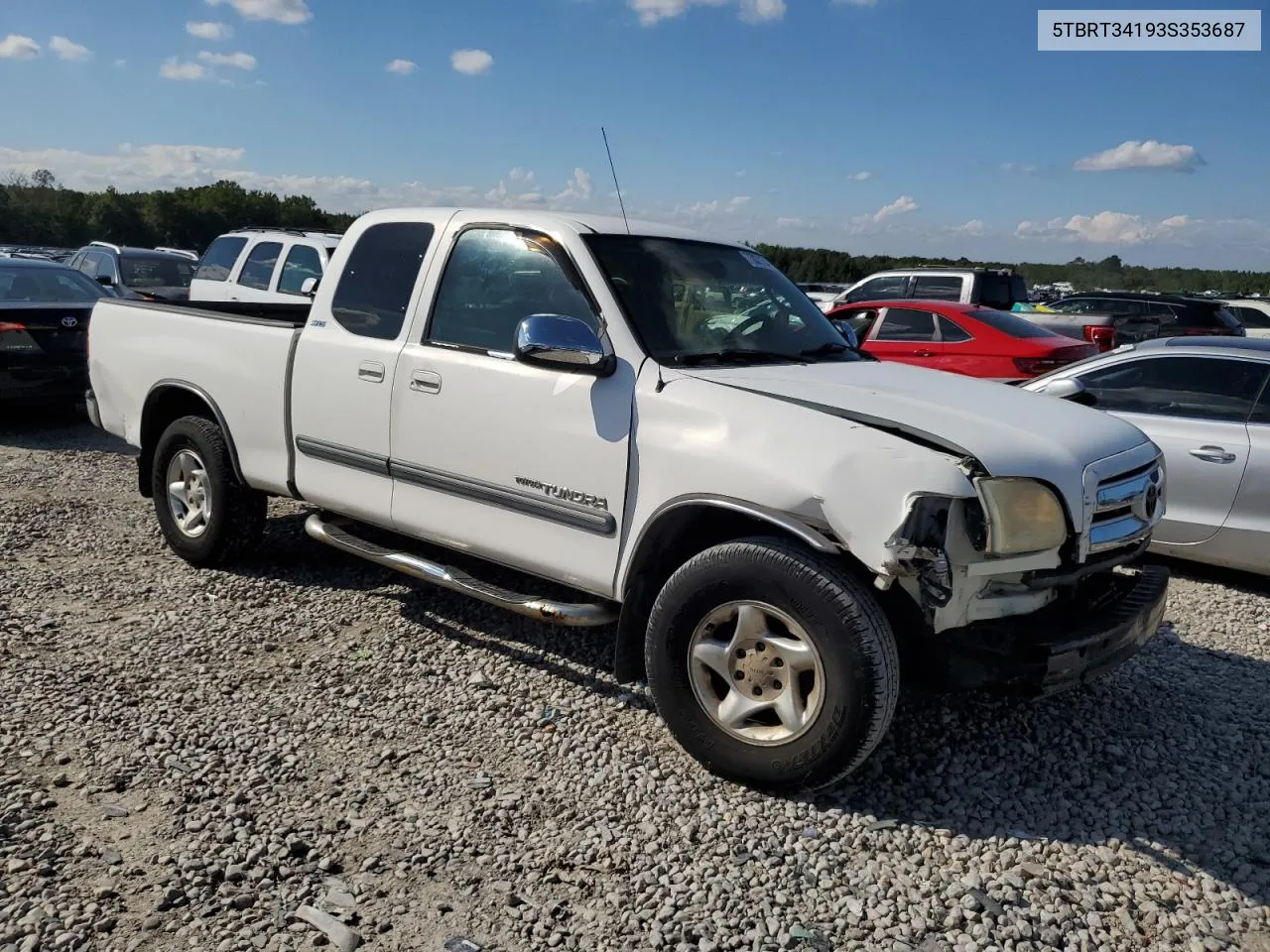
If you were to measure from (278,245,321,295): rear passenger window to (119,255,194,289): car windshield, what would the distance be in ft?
14.7

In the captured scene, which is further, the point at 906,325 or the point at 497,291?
the point at 906,325

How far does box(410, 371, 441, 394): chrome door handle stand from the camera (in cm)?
425

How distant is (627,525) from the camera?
12.1 ft

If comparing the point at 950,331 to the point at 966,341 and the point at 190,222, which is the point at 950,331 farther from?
the point at 190,222

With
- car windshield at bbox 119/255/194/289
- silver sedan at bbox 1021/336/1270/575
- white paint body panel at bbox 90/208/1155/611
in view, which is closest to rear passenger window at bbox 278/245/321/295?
car windshield at bbox 119/255/194/289

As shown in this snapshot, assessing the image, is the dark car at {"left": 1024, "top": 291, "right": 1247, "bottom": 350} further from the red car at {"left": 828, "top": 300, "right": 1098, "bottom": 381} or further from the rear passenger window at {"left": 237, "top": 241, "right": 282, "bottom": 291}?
the rear passenger window at {"left": 237, "top": 241, "right": 282, "bottom": 291}

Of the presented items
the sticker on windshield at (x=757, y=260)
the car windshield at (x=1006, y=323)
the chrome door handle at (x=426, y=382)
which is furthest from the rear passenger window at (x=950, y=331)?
the chrome door handle at (x=426, y=382)

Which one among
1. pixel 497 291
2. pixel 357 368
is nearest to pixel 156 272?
pixel 357 368

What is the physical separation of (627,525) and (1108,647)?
1.71 m

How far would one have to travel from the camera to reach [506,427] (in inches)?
157

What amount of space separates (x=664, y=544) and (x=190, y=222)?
61566mm

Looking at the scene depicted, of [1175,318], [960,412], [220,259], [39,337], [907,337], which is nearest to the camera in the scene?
[960,412]

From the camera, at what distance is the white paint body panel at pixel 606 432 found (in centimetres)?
317

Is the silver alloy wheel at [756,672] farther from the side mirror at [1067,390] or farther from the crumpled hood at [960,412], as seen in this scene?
the side mirror at [1067,390]
